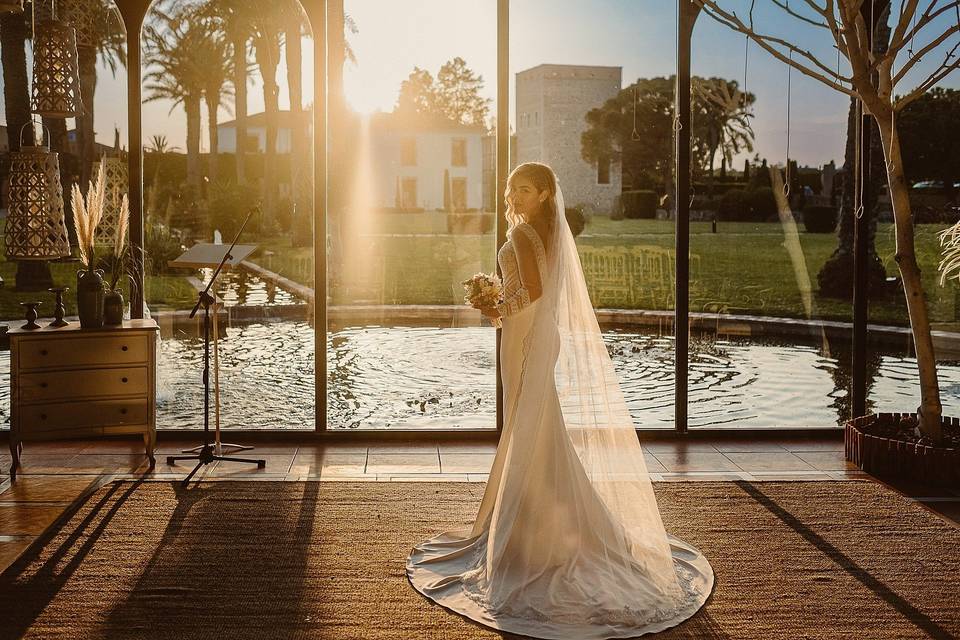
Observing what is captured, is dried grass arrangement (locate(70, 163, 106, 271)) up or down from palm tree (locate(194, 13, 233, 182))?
down

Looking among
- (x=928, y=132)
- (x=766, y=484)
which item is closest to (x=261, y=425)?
(x=766, y=484)

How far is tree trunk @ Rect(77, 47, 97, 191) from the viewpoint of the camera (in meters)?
6.28

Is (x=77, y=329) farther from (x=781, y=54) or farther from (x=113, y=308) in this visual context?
(x=781, y=54)

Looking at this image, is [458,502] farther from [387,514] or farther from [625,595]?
[625,595]

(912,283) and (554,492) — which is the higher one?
(912,283)

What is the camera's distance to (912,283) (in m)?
5.55

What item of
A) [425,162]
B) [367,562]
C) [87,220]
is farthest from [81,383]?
[425,162]

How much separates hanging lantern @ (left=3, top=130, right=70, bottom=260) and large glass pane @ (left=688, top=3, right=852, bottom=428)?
407 centimetres

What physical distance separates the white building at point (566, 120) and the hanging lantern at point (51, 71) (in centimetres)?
279

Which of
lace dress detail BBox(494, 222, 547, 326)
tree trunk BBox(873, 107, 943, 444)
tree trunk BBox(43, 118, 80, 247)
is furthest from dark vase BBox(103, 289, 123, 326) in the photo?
tree trunk BBox(873, 107, 943, 444)

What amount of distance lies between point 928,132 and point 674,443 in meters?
2.84

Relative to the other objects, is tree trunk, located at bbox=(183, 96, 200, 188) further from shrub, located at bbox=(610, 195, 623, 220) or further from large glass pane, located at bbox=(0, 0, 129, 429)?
shrub, located at bbox=(610, 195, 623, 220)

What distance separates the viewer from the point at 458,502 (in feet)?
16.4

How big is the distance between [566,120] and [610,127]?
0.31 m
